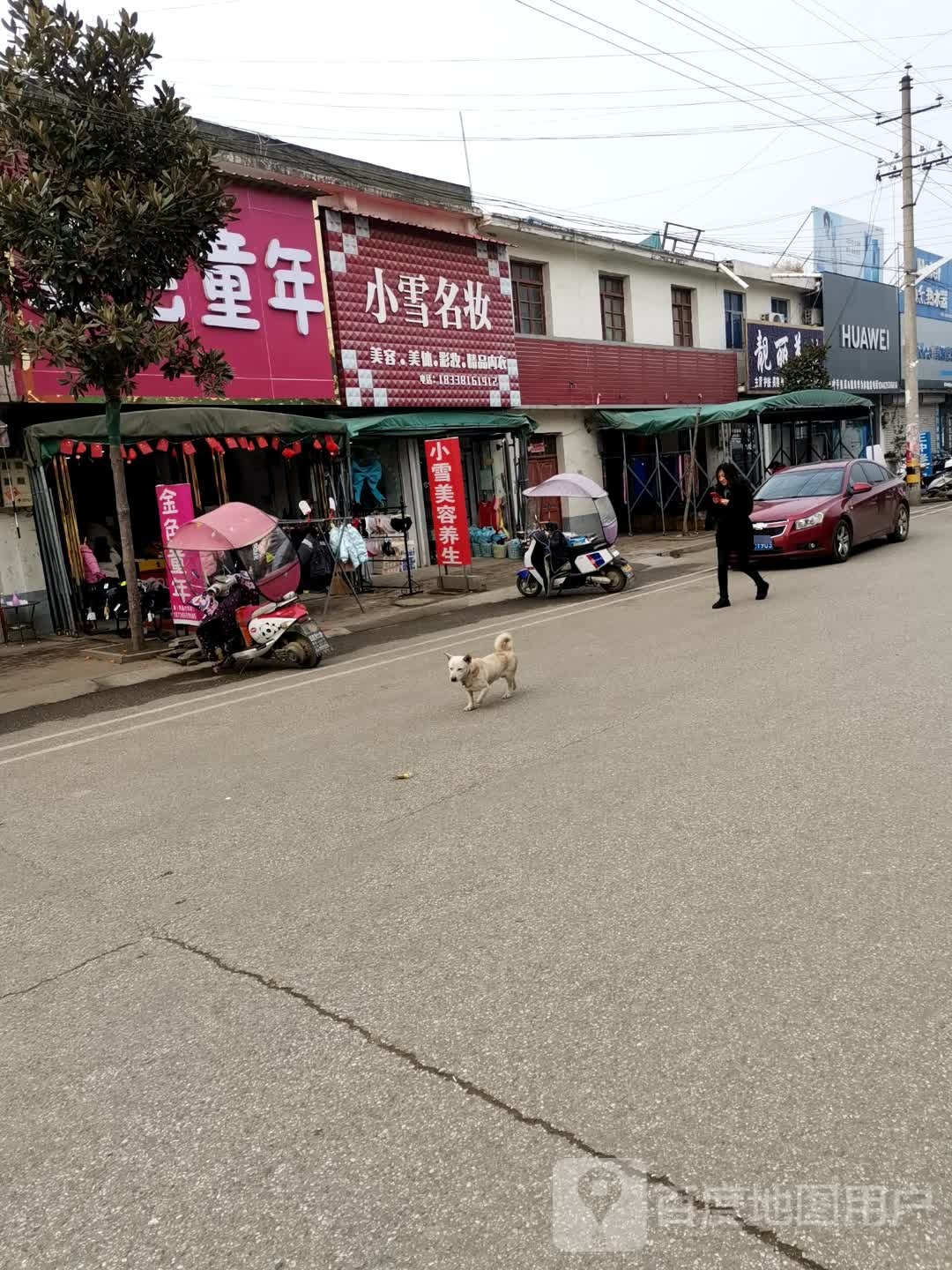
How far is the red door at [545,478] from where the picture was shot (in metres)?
21.7

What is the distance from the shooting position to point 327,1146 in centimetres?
246

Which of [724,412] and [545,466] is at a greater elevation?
[724,412]

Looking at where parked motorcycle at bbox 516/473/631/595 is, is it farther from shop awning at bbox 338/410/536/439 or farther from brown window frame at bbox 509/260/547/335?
brown window frame at bbox 509/260/547/335

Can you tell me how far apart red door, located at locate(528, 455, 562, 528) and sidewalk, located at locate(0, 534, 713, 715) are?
2921 millimetres

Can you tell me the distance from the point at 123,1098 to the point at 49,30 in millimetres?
10450

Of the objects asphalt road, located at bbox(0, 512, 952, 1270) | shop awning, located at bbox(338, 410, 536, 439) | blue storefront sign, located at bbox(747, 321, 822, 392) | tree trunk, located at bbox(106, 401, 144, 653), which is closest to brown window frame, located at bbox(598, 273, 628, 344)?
blue storefront sign, located at bbox(747, 321, 822, 392)

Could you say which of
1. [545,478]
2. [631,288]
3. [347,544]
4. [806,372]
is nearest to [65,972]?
[347,544]

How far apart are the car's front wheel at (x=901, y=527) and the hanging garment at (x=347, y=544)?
899cm

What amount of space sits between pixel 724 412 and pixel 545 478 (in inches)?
169

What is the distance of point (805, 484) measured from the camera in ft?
48.5

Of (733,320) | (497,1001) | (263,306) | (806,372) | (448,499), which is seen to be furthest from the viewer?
(806,372)

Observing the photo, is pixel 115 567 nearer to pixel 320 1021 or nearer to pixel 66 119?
pixel 66 119

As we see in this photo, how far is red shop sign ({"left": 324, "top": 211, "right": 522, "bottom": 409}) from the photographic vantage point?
1659 cm

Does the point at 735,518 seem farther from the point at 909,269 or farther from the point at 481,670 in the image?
the point at 909,269
